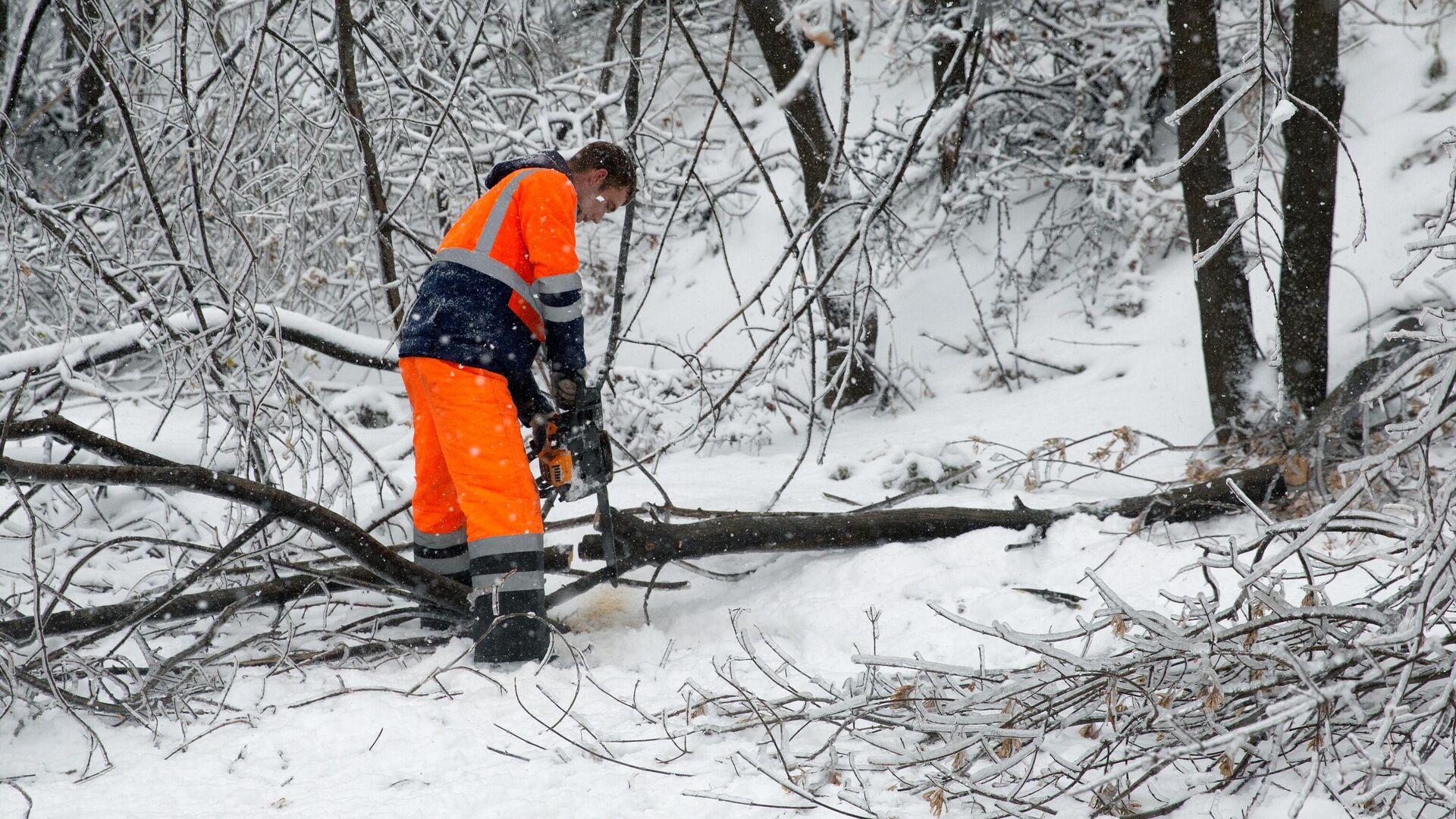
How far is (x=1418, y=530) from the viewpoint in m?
1.38

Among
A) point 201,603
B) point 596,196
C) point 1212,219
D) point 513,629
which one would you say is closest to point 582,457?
point 513,629

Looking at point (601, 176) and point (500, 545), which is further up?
point (601, 176)

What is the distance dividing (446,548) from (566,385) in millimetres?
782

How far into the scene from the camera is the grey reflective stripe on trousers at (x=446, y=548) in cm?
344

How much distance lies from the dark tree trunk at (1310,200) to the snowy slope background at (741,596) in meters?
0.18

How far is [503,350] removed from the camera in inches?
124

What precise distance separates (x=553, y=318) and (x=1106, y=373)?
3.54 m

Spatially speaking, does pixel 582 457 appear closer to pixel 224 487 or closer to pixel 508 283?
pixel 508 283

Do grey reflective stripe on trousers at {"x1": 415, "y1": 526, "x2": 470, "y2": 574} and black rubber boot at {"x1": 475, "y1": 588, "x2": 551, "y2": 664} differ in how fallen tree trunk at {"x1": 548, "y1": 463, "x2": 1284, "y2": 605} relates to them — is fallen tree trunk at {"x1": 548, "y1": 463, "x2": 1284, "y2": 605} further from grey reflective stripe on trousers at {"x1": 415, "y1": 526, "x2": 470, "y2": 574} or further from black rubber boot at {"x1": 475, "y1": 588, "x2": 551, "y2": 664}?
grey reflective stripe on trousers at {"x1": 415, "y1": 526, "x2": 470, "y2": 574}

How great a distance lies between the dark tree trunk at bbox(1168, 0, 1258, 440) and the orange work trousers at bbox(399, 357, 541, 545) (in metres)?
2.73

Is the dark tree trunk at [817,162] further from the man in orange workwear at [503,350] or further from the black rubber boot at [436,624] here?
the black rubber boot at [436,624]

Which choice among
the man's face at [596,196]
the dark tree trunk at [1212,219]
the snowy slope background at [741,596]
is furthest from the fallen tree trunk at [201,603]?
the dark tree trunk at [1212,219]

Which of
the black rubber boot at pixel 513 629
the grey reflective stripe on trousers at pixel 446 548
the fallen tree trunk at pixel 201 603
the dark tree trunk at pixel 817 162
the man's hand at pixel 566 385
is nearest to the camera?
the fallen tree trunk at pixel 201 603

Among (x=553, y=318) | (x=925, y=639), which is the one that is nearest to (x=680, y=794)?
(x=925, y=639)
